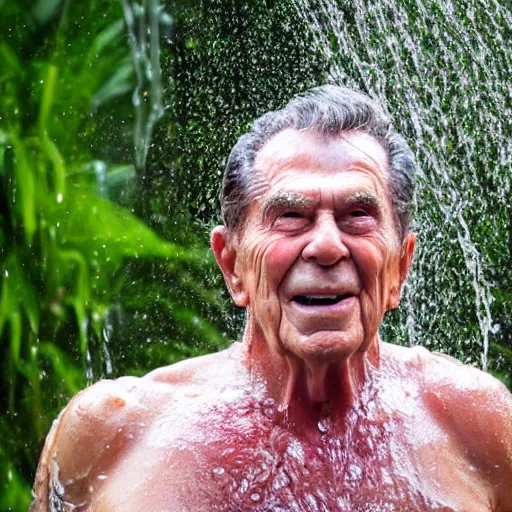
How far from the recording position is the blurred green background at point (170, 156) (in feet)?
16.2

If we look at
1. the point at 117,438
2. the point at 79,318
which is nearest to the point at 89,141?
the point at 79,318

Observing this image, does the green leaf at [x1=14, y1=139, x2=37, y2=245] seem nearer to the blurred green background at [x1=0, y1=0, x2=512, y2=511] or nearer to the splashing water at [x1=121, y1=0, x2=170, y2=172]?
the blurred green background at [x1=0, y1=0, x2=512, y2=511]

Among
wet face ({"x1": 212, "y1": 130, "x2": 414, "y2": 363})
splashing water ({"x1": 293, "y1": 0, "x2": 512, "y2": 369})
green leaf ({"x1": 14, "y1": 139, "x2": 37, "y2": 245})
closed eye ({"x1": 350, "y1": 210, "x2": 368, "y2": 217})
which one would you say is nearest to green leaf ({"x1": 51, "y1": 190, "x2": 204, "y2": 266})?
green leaf ({"x1": 14, "y1": 139, "x2": 37, "y2": 245})

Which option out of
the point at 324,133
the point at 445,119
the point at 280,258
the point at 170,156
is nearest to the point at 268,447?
the point at 280,258

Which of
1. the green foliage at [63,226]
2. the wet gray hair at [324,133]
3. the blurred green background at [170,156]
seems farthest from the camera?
the blurred green background at [170,156]

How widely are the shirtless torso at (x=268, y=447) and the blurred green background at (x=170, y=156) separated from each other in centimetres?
263

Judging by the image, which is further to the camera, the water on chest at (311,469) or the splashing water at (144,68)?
the splashing water at (144,68)

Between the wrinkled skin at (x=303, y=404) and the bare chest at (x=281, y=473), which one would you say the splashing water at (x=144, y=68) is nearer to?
the wrinkled skin at (x=303, y=404)

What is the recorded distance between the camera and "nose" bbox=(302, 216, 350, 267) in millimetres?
2053

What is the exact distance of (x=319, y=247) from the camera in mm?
2055

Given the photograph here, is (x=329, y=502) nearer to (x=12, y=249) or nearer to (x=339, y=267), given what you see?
(x=339, y=267)

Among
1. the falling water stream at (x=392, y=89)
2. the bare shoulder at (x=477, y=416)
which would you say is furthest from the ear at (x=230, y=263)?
the falling water stream at (x=392, y=89)

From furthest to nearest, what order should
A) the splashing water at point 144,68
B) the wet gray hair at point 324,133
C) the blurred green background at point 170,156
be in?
the splashing water at point 144,68
the blurred green background at point 170,156
the wet gray hair at point 324,133

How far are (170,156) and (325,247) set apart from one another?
342 centimetres
